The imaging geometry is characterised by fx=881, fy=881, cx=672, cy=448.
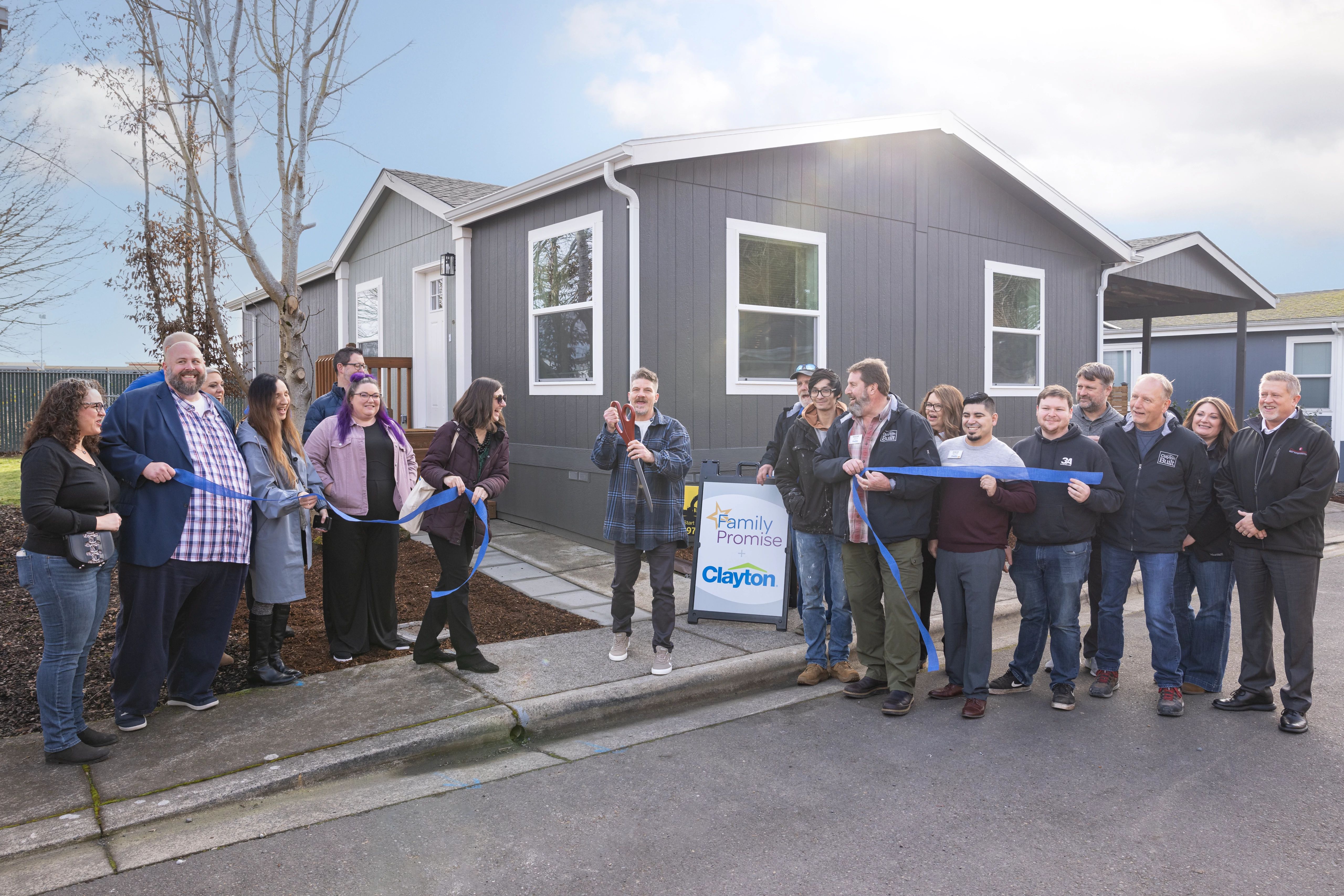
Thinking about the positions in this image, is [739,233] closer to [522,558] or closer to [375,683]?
[522,558]

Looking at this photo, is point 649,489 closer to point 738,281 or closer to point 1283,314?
point 738,281

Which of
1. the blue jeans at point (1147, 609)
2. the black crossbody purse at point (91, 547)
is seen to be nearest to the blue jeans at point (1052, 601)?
the blue jeans at point (1147, 609)

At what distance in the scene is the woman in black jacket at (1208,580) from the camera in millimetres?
5117

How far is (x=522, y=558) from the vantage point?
8.54 m

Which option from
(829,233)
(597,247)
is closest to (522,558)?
(597,247)

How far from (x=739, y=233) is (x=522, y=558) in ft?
13.0

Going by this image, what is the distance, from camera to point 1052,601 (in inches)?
200

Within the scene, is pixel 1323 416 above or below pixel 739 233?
below

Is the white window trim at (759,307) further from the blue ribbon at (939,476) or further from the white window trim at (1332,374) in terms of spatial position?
the white window trim at (1332,374)

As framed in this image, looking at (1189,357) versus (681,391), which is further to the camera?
(1189,357)

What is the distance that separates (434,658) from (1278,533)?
4.84 metres

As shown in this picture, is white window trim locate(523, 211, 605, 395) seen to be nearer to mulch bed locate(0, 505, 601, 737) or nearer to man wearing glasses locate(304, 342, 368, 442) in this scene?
mulch bed locate(0, 505, 601, 737)

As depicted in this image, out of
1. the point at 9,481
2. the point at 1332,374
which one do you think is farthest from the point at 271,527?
the point at 1332,374

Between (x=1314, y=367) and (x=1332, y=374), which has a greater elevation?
(x=1314, y=367)
